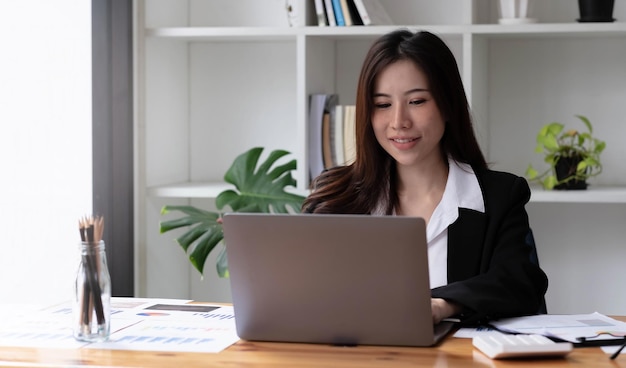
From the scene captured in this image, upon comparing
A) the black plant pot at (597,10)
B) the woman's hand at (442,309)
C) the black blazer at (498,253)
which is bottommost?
the woman's hand at (442,309)

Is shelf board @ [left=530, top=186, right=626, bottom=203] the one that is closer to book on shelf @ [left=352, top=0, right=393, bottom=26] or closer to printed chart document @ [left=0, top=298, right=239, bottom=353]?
book on shelf @ [left=352, top=0, right=393, bottom=26]

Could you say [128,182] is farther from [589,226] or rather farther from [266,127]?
[589,226]

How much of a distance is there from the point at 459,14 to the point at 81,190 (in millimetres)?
1474

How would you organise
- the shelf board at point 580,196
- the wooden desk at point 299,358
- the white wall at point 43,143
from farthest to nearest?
1. the shelf board at point 580,196
2. the white wall at point 43,143
3. the wooden desk at point 299,358

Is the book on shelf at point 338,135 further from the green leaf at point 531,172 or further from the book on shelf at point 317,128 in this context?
the green leaf at point 531,172

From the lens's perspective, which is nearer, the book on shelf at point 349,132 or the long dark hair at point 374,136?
the long dark hair at point 374,136

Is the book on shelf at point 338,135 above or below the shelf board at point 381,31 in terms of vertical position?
below

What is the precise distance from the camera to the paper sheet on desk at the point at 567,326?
1688mm

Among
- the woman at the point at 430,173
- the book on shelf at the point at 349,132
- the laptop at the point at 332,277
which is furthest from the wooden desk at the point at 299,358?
the book on shelf at the point at 349,132

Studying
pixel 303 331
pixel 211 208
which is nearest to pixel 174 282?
pixel 211 208

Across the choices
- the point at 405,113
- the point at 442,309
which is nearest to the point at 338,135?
the point at 405,113

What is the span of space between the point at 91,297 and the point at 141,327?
17 centimetres

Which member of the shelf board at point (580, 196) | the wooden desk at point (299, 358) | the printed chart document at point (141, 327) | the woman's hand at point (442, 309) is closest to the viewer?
the wooden desk at point (299, 358)

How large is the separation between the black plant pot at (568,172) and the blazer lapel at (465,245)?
1037 mm
